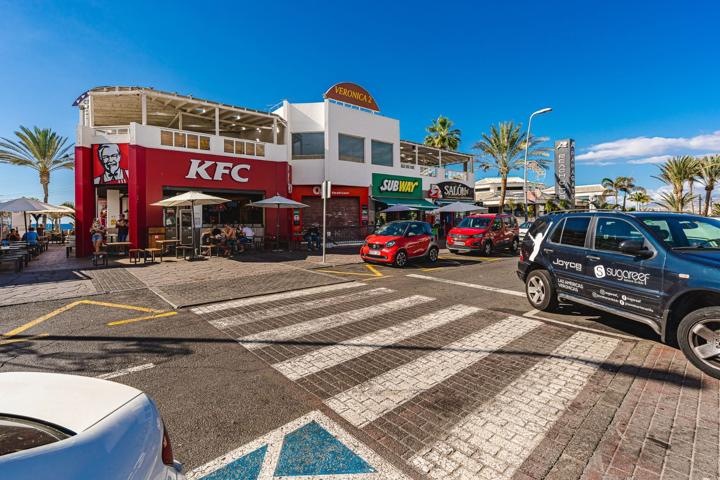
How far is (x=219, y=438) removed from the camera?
9.49 ft

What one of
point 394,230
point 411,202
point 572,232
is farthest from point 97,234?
point 411,202

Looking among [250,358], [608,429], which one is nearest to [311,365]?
[250,358]

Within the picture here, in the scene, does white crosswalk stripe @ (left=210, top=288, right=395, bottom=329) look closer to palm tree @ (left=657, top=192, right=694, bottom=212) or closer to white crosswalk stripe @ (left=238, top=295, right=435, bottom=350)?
white crosswalk stripe @ (left=238, top=295, right=435, bottom=350)

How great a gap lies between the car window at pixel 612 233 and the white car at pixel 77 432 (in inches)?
236

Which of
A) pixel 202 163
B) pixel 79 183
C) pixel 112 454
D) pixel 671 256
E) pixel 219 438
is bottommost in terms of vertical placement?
pixel 219 438

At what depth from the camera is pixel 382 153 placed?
83.4ft

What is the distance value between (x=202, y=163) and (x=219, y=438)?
53.4ft

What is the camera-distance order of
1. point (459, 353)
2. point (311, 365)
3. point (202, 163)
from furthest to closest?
point (202, 163)
point (459, 353)
point (311, 365)

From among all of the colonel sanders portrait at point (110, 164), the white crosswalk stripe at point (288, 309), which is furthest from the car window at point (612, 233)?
the colonel sanders portrait at point (110, 164)

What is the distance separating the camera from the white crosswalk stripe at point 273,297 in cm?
691

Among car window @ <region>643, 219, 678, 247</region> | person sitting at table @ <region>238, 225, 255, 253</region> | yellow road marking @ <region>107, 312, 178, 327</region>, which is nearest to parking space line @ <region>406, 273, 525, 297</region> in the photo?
car window @ <region>643, 219, 678, 247</region>

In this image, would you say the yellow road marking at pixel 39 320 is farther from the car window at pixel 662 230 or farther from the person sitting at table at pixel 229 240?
the car window at pixel 662 230

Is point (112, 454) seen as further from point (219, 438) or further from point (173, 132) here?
point (173, 132)

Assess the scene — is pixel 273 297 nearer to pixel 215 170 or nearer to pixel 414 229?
pixel 414 229
